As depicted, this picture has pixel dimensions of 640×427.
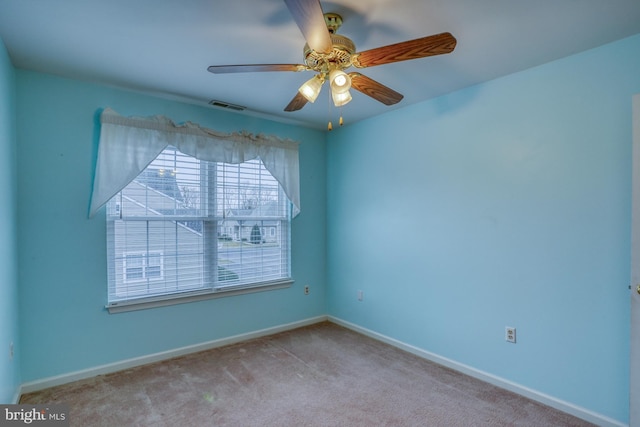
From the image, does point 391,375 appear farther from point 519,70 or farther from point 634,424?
point 519,70

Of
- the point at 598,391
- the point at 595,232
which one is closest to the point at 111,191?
the point at 595,232

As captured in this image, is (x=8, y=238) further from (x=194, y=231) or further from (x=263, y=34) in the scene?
(x=263, y=34)

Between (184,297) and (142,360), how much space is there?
0.61 meters

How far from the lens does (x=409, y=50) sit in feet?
5.29

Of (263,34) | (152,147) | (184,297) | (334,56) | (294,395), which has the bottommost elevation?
(294,395)

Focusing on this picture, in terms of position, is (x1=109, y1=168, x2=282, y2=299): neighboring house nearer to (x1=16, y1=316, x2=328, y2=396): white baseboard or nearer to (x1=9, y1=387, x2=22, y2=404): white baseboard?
(x1=16, y1=316, x2=328, y2=396): white baseboard

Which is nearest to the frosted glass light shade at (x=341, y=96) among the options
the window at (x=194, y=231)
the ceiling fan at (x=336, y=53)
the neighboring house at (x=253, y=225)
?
the ceiling fan at (x=336, y=53)

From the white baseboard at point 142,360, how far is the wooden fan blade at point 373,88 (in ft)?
8.90

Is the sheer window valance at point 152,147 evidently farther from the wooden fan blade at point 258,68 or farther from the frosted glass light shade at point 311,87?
the frosted glass light shade at point 311,87

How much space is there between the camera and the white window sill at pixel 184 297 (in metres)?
2.85

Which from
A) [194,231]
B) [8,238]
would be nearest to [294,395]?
[194,231]

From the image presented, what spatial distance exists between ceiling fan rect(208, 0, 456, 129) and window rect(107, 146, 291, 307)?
4.99 feet

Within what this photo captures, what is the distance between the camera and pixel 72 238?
267 cm

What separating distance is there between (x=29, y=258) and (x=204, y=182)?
145 cm
